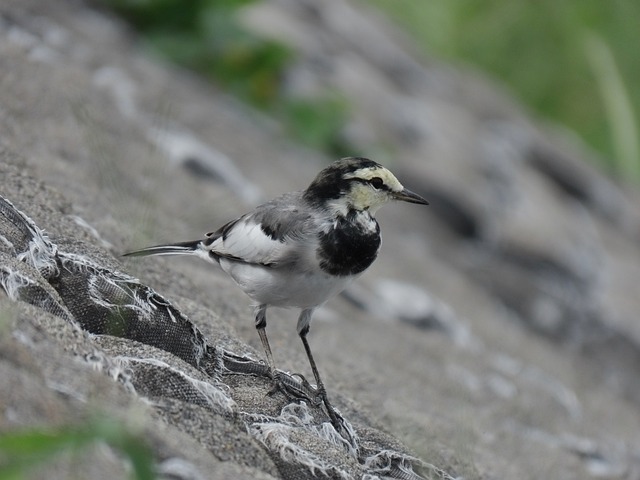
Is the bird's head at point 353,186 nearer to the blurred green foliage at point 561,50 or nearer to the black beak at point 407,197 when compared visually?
the black beak at point 407,197

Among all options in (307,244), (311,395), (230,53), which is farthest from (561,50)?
(311,395)

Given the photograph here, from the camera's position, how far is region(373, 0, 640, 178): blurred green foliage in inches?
485

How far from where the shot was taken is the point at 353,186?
11.8 feet

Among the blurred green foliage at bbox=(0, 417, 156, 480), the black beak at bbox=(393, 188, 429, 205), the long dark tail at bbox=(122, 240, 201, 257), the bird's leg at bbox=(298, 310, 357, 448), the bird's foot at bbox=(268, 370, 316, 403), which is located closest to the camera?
the blurred green foliage at bbox=(0, 417, 156, 480)

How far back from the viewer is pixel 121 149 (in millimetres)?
5102

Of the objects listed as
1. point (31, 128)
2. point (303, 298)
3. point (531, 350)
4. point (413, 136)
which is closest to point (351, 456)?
point (303, 298)

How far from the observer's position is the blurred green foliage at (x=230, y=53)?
272 inches

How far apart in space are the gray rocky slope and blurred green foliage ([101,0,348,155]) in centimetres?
14

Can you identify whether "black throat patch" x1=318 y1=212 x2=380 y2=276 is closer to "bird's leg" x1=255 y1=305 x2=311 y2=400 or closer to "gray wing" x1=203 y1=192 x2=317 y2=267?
"gray wing" x1=203 y1=192 x2=317 y2=267

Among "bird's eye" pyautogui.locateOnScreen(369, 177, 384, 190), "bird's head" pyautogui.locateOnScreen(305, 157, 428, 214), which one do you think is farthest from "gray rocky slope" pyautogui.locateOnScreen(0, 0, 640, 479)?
"bird's eye" pyautogui.locateOnScreen(369, 177, 384, 190)

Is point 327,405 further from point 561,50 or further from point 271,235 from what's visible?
point 561,50

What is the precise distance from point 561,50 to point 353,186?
31.5ft

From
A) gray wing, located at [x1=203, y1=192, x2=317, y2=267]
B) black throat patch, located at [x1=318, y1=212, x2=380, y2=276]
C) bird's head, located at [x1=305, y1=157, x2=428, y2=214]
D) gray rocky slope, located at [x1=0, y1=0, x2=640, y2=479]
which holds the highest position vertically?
bird's head, located at [x1=305, y1=157, x2=428, y2=214]

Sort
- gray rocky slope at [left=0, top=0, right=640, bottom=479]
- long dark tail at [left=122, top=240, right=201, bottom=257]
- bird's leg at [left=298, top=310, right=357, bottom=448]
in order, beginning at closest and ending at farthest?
gray rocky slope at [left=0, top=0, right=640, bottom=479]
bird's leg at [left=298, top=310, right=357, bottom=448]
long dark tail at [left=122, top=240, right=201, bottom=257]
